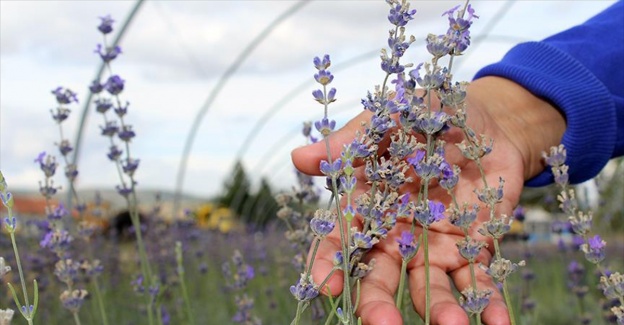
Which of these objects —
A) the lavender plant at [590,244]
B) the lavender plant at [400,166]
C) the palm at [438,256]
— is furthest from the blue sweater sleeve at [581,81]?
the lavender plant at [400,166]

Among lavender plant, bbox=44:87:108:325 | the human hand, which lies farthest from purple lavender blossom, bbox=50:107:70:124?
the human hand

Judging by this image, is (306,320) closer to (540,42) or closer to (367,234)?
(540,42)

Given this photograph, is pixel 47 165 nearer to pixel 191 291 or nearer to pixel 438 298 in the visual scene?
pixel 438 298

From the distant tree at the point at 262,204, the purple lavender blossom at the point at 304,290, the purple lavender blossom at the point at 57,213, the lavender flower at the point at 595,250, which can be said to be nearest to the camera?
the purple lavender blossom at the point at 304,290

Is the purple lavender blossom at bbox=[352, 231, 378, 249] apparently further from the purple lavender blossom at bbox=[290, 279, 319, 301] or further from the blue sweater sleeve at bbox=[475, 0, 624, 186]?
the blue sweater sleeve at bbox=[475, 0, 624, 186]

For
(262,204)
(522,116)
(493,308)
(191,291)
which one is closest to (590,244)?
→ (493,308)

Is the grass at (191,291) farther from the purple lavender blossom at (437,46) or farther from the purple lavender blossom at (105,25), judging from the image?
the purple lavender blossom at (437,46)
